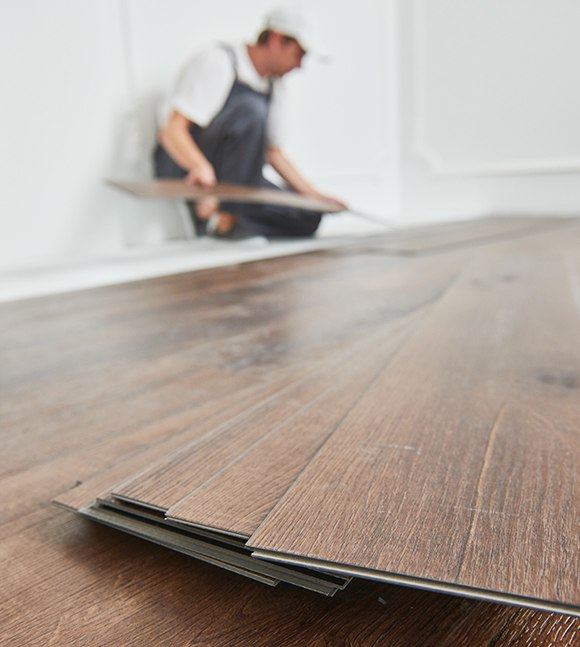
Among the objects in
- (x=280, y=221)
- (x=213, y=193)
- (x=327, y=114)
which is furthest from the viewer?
(x=327, y=114)

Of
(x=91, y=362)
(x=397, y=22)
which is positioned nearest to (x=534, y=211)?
(x=397, y=22)

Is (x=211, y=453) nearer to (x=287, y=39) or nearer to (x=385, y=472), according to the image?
(x=385, y=472)

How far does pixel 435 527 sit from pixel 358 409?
0.63 ft

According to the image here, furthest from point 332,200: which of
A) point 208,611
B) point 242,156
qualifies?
point 208,611

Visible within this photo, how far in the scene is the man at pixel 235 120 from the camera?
8.09 ft

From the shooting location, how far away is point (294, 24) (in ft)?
8.08

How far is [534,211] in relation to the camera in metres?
4.11

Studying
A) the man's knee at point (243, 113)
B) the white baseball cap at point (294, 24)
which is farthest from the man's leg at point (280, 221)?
the white baseball cap at point (294, 24)

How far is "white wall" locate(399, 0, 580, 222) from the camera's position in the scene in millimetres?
3891

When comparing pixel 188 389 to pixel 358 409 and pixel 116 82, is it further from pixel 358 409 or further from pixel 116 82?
pixel 116 82

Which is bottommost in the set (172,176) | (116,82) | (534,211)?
(534,211)

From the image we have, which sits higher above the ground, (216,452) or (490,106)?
(490,106)

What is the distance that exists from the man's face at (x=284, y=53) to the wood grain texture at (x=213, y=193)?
0.50 metres

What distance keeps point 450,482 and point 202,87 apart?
234 cm
